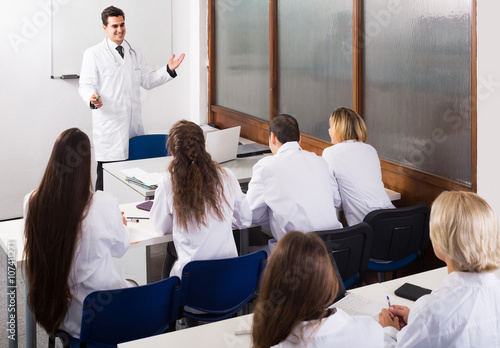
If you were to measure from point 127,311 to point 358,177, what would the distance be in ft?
5.55

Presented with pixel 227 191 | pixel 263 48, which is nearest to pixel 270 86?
pixel 263 48

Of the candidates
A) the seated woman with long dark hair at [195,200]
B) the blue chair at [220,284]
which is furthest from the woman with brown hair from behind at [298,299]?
the seated woman with long dark hair at [195,200]

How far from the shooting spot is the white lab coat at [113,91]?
5305 millimetres

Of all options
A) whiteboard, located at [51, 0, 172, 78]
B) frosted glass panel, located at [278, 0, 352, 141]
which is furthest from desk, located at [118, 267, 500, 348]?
whiteboard, located at [51, 0, 172, 78]

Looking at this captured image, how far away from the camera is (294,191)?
345 centimetres

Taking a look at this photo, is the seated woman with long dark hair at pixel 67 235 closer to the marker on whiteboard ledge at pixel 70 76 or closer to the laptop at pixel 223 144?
the laptop at pixel 223 144

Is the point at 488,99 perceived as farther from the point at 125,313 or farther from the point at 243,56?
the point at 243,56

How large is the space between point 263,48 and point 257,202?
7.70ft

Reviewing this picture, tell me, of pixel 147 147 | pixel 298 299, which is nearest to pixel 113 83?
pixel 147 147

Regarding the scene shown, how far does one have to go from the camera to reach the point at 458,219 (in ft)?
6.34

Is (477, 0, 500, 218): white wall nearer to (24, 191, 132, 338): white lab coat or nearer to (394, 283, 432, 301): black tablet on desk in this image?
(394, 283, 432, 301): black tablet on desk

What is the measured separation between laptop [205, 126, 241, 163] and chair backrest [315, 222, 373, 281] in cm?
169

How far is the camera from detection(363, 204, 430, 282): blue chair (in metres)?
3.46

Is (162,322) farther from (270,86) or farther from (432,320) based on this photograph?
(270,86)
